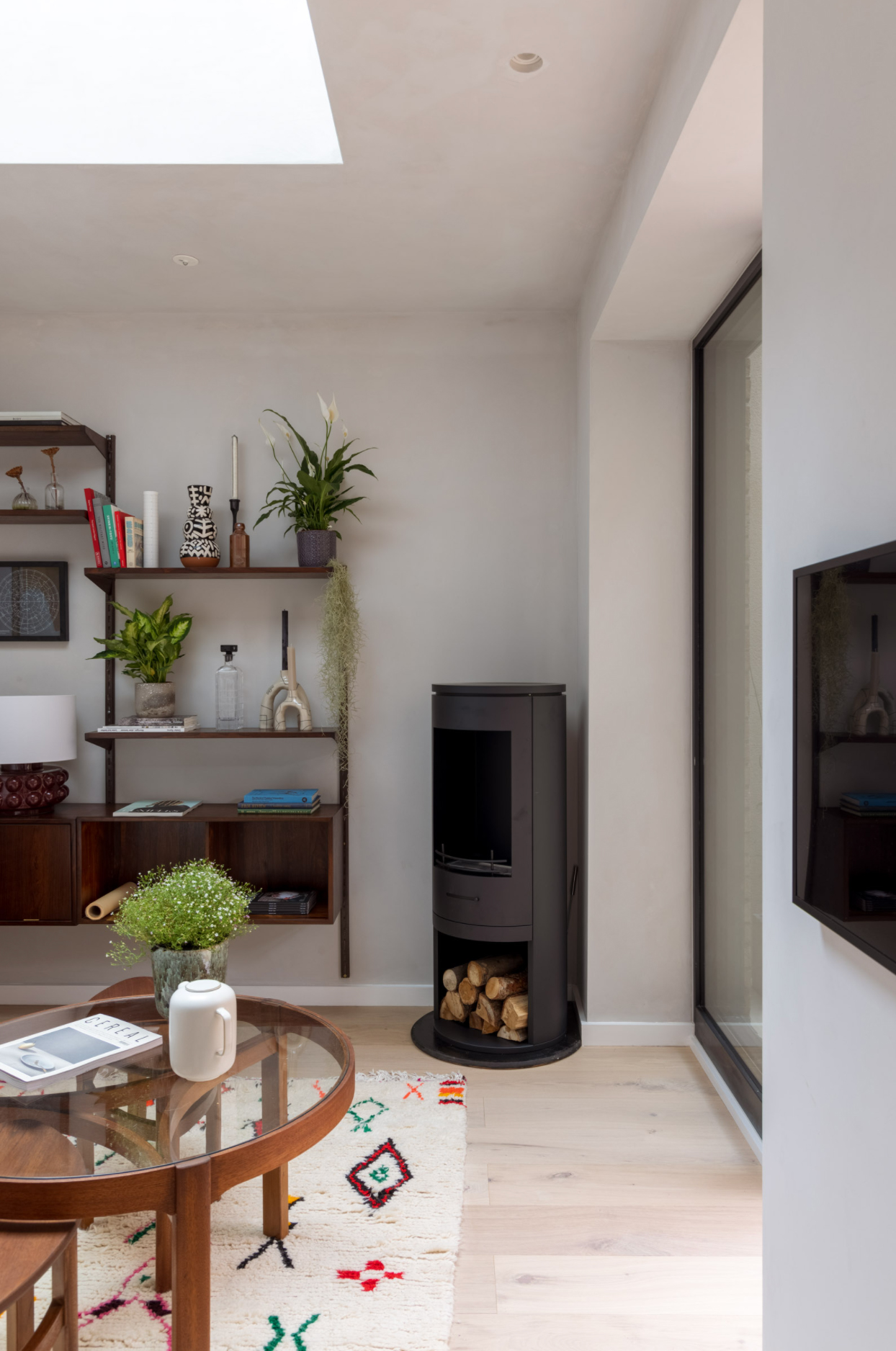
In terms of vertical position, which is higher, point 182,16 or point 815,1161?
point 182,16

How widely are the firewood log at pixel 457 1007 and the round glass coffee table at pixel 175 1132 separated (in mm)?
1310

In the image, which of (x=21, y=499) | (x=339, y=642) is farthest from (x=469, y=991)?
(x=21, y=499)

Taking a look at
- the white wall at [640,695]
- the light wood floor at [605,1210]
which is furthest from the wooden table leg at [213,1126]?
the white wall at [640,695]

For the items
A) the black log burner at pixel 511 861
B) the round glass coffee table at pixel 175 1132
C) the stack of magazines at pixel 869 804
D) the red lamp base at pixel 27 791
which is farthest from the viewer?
the red lamp base at pixel 27 791

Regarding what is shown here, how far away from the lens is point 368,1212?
2162mm

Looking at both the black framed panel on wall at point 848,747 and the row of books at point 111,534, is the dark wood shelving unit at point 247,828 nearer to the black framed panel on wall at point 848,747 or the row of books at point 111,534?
the row of books at point 111,534

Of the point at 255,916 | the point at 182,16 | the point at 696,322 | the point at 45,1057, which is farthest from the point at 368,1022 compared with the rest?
the point at 182,16

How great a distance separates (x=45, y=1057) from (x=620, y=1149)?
5.06ft

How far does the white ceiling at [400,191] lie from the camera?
6.22ft

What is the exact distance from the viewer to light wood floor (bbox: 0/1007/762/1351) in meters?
1.81

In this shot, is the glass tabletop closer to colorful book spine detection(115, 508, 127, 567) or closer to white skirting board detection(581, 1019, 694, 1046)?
white skirting board detection(581, 1019, 694, 1046)

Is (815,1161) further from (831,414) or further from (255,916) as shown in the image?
(255,916)

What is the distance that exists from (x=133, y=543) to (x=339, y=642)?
0.81 m

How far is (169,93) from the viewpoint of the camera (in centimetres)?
234
